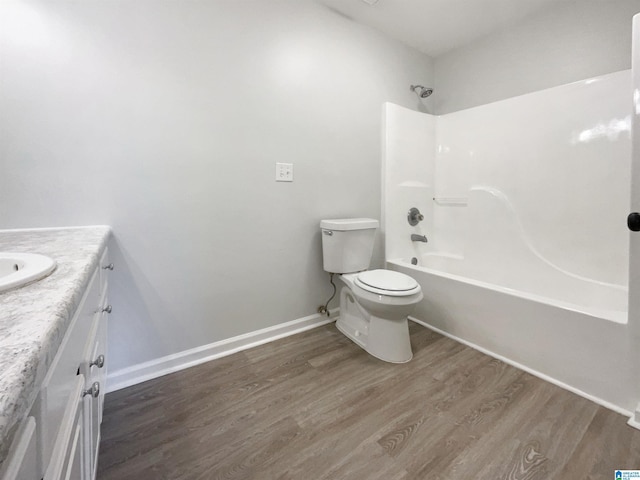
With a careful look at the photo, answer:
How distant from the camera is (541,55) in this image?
6.67 ft

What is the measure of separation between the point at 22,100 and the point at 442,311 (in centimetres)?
251

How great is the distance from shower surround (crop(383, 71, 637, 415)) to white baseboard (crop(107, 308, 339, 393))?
0.93 meters

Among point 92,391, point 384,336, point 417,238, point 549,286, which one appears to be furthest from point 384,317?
point 92,391

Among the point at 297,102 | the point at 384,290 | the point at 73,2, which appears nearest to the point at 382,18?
the point at 297,102

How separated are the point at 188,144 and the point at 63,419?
1331 millimetres

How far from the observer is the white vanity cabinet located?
32cm

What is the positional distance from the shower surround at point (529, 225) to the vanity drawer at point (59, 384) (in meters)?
1.90

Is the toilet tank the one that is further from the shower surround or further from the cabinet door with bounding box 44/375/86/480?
the cabinet door with bounding box 44/375/86/480

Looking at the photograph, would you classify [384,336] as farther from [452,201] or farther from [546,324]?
[452,201]

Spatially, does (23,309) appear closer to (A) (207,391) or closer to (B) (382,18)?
(A) (207,391)

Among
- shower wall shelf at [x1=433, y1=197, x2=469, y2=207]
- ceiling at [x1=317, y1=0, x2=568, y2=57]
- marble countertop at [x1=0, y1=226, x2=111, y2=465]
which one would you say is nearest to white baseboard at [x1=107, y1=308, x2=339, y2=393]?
marble countertop at [x1=0, y1=226, x2=111, y2=465]

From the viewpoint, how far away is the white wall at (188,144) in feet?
4.00

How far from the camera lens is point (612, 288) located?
1.71m

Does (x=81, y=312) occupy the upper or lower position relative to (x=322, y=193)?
lower
